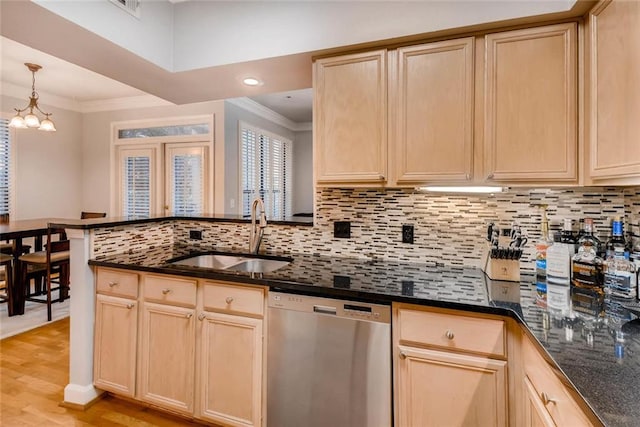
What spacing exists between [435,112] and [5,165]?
5806mm

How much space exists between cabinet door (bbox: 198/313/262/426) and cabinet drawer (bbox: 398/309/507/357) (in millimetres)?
749

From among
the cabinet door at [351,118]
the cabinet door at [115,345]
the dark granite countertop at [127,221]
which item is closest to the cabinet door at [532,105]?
the cabinet door at [351,118]

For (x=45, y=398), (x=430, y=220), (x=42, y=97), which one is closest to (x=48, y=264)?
(x=45, y=398)

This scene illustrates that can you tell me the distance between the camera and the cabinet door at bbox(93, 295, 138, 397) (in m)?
2.01

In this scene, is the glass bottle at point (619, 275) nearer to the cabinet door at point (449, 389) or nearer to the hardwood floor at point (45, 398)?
the cabinet door at point (449, 389)

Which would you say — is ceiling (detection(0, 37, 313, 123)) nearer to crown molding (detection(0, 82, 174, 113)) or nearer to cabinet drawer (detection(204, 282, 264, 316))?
crown molding (detection(0, 82, 174, 113))

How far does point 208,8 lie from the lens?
2.16 m

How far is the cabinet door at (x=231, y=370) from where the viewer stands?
1727 millimetres

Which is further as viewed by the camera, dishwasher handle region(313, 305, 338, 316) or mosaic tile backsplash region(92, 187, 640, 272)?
mosaic tile backsplash region(92, 187, 640, 272)

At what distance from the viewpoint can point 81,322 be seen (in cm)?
209

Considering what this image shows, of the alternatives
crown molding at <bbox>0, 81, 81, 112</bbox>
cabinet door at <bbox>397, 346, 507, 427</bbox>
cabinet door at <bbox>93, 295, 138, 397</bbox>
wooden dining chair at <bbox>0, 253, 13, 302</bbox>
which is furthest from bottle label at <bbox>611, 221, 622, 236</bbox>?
crown molding at <bbox>0, 81, 81, 112</bbox>

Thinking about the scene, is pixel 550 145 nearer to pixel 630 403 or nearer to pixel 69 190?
pixel 630 403

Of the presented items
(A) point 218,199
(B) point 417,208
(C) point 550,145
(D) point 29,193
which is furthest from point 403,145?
(D) point 29,193

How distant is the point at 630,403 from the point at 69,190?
6.84 metres
